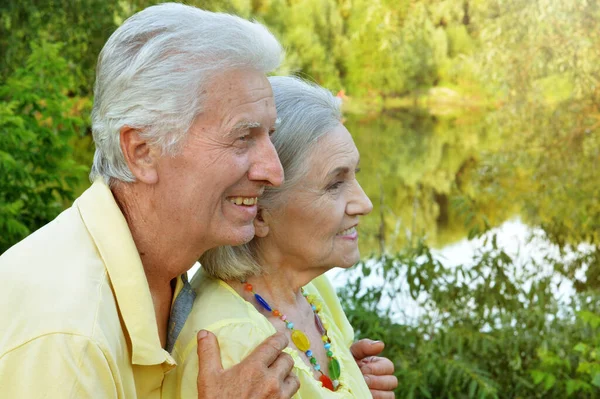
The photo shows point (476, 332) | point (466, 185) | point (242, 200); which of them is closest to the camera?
point (242, 200)

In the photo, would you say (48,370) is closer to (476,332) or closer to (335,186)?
(335,186)

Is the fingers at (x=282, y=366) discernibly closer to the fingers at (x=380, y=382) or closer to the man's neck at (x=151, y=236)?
the man's neck at (x=151, y=236)

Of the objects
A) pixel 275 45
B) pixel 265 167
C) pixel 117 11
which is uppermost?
pixel 275 45

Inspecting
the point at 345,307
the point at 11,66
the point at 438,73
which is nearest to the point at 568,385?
the point at 345,307

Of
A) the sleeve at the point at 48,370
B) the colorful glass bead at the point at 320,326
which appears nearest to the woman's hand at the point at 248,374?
the sleeve at the point at 48,370

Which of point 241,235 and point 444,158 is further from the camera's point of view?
point 444,158

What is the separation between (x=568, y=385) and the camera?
3.33 meters

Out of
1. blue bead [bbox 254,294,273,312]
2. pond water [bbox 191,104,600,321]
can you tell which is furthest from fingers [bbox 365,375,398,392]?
pond water [bbox 191,104,600,321]

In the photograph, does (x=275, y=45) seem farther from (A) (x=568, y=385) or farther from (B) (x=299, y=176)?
(A) (x=568, y=385)

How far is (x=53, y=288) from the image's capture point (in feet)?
3.70

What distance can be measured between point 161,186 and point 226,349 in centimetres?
28

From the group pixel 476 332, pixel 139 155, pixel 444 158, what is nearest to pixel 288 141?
pixel 139 155

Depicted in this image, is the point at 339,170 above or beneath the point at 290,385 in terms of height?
above

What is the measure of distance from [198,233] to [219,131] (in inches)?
6.2
